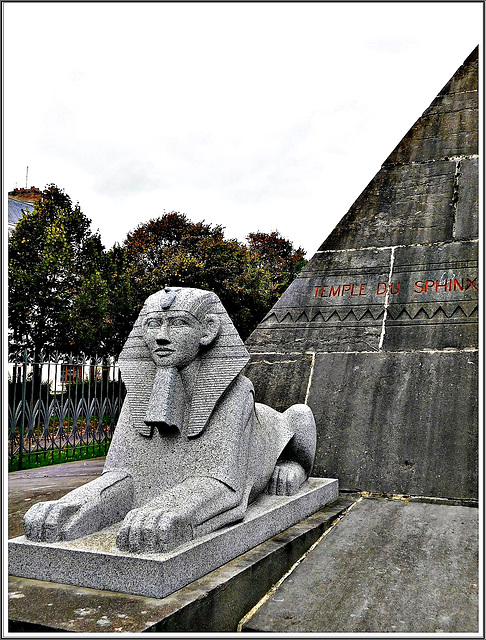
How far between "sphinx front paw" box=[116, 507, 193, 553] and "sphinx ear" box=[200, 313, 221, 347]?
1.12 m

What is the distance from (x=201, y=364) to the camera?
3.62m

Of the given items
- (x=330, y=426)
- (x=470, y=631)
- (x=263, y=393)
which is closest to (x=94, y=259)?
(x=263, y=393)

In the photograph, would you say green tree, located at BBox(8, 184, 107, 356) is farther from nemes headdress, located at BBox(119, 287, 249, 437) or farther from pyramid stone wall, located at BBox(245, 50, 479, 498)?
nemes headdress, located at BBox(119, 287, 249, 437)

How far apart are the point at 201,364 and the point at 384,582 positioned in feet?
5.23

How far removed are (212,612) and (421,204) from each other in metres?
5.59

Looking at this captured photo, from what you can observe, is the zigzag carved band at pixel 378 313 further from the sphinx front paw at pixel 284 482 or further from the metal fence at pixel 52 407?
the metal fence at pixel 52 407

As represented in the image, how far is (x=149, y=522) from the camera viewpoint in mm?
2680

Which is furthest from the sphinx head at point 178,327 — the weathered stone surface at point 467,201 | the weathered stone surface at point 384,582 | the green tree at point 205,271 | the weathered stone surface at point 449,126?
the green tree at point 205,271

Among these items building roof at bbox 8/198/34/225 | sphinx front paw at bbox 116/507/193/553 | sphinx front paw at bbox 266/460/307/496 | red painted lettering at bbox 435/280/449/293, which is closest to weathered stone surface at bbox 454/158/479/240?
red painted lettering at bbox 435/280/449/293

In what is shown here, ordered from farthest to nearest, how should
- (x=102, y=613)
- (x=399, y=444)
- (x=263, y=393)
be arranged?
1. (x=263, y=393)
2. (x=399, y=444)
3. (x=102, y=613)

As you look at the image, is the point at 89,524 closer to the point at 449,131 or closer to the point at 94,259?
the point at 449,131

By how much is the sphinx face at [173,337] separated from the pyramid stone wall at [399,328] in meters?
2.40

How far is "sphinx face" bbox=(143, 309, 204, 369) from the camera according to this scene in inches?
137

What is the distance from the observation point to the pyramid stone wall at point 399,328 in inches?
205
